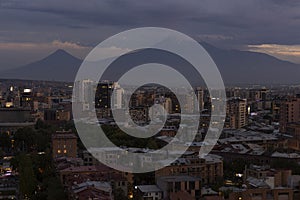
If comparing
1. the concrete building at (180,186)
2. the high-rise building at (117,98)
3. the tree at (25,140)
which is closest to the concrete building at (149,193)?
the concrete building at (180,186)

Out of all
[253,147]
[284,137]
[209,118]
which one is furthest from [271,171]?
[209,118]

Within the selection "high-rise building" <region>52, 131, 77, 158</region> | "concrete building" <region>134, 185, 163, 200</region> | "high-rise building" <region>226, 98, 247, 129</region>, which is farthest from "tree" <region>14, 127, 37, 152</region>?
"high-rise building" <region>226, 98, 247, 129</region>

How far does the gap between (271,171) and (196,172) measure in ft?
4.78

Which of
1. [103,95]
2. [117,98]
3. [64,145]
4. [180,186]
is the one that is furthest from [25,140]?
[103,95]

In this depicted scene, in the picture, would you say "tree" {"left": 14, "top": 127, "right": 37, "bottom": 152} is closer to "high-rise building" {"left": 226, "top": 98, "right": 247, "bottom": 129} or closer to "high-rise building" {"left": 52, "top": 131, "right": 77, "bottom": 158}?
"high-rise building" {"left": 52, "top": 131, "right": 77, "bottom": 158}

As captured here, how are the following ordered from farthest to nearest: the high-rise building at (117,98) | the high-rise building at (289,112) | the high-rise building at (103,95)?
the high-rise building at (103,95) < the high-rise building at (117,98) < the high-rise building at (289,112)

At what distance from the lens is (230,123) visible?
16797 millimetres

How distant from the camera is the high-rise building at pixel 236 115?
16.9m

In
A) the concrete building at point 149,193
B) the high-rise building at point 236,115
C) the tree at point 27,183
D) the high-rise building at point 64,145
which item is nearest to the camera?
the concrete building at point 149,193

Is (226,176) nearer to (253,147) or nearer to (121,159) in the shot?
(121,159)

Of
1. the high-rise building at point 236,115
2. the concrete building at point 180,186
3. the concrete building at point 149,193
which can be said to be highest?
the high-rise building at point 236,115

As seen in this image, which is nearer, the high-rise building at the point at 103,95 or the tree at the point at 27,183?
the tree at the point at 27,183

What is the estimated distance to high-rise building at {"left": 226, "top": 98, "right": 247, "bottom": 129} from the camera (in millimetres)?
16891

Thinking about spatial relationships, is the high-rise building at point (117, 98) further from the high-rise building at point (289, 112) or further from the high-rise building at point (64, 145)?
the high-rise building at point (64, 145)
